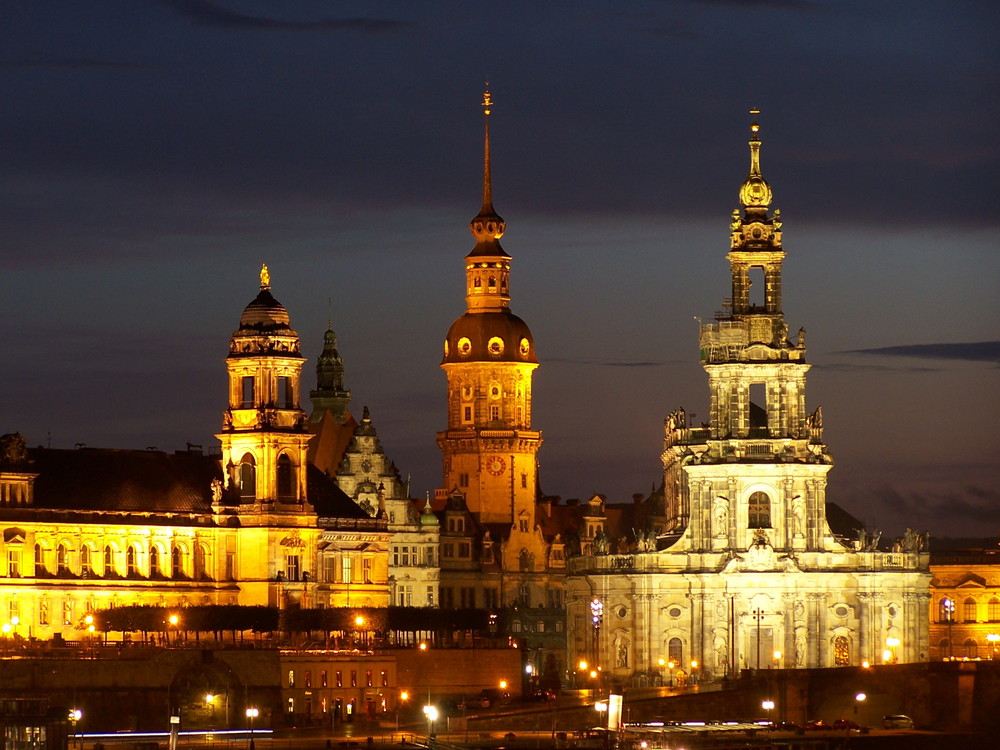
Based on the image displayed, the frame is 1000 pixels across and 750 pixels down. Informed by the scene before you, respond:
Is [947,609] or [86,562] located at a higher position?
[86,562]

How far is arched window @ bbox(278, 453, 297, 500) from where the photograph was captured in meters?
164

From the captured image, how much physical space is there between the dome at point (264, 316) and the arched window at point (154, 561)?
1132cm

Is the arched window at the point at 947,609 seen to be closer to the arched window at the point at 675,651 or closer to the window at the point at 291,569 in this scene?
the arched window at the point at 675,651

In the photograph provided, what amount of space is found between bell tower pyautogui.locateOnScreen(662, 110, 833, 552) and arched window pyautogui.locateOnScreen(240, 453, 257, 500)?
2512 cm

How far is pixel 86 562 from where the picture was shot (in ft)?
521

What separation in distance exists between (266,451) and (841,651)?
33194 millimetres

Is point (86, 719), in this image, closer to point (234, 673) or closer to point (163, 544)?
point (234, 673)

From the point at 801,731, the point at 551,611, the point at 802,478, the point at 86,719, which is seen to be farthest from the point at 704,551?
the point at 86,719

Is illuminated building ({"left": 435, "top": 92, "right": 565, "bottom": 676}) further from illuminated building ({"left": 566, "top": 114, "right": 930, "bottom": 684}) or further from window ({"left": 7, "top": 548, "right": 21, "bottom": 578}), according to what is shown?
window ({"left": 7, "top": 548, "right": 21, "bottom": 578})

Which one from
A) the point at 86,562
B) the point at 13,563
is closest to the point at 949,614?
the point at 86,562

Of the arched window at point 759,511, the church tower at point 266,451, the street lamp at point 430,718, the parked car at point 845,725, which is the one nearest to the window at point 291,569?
the church tower at point 266,451

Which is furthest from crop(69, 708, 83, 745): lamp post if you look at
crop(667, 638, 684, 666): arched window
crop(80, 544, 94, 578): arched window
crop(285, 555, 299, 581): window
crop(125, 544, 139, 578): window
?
crop(667, 638, 684, 666): arched window

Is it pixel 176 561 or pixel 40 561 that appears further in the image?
pixel 176 561

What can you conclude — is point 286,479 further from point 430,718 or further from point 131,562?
point 430,718
